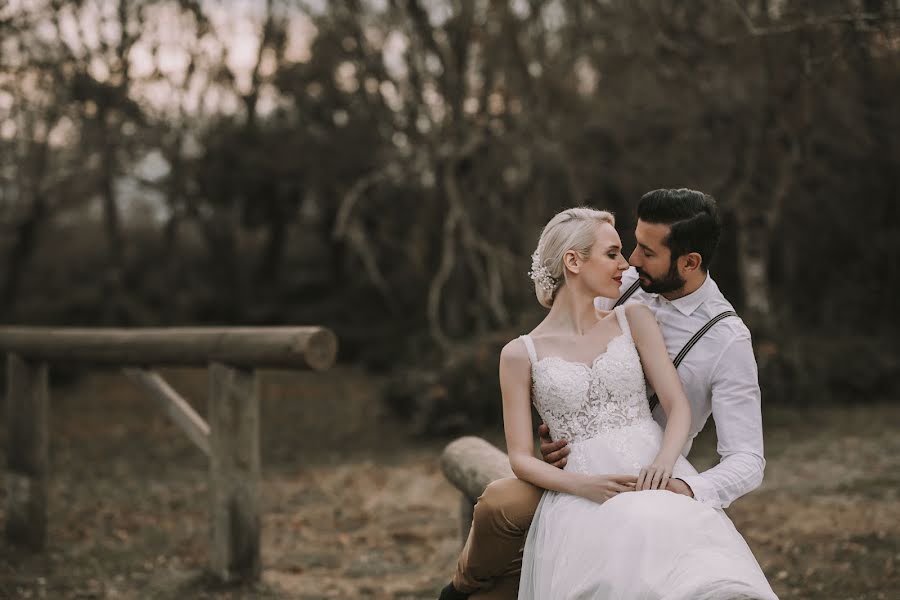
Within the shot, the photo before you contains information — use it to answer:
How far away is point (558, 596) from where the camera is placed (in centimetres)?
266

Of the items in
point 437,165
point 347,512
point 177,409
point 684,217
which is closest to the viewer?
point 684,217

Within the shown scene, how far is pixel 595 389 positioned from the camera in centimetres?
293

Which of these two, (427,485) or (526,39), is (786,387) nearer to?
(427,485)

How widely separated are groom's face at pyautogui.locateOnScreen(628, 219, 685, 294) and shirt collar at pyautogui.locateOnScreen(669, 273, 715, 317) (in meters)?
0.06

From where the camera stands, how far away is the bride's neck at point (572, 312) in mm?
3041

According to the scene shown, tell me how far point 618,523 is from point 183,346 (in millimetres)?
3018

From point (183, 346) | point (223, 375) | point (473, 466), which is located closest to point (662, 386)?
point (473, 466)

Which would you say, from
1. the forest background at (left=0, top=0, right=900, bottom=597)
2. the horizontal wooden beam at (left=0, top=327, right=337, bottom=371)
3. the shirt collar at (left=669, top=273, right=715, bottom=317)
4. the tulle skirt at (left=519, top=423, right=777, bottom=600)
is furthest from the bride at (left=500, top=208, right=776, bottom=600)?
the forest background at (left=0, top=0, right=900, bottom=597)

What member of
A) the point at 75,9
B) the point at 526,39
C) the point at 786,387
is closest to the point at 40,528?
the point at 786,387

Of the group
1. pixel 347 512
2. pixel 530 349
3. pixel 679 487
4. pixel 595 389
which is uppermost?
pixel 530 349

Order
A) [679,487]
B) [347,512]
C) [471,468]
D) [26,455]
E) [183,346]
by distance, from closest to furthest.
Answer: [679,487], [471,468], [183,346], [26,455], [347,512]

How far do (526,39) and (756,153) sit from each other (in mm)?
4536

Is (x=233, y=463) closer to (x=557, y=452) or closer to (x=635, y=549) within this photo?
(x=557, y=452)

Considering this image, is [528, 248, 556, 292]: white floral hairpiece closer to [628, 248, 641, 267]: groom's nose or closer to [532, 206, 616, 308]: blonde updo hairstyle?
[532, 206, 616, 308]: blonde updo hairstyle
